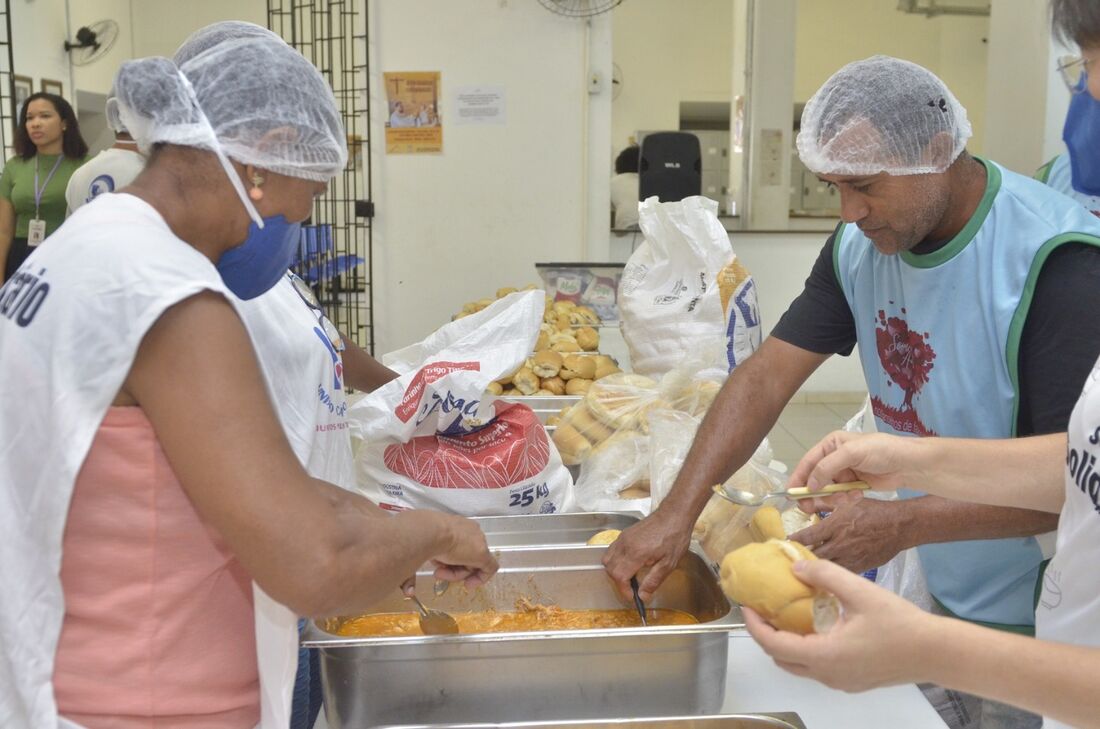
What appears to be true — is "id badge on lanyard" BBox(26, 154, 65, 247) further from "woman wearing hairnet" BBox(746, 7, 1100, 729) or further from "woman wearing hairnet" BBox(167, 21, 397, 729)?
"woman wearing hairnet" BBox(746, 7, 1100, 729)

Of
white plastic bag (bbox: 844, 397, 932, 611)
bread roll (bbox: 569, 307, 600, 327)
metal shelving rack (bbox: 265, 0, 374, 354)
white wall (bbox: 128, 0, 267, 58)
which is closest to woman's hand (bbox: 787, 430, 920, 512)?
white plastic bag (bbox: 844, 397, 932, 611)

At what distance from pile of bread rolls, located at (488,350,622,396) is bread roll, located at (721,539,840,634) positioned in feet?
6.09

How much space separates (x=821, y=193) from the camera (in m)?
9.54

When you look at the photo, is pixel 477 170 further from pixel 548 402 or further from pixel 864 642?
pixel 864 642

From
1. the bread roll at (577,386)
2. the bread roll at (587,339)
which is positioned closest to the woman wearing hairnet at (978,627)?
the bread roll at (577,386)

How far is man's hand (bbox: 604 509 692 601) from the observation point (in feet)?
5.21

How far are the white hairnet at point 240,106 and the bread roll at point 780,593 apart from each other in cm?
66

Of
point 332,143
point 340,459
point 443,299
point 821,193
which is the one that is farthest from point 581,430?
point 821,193

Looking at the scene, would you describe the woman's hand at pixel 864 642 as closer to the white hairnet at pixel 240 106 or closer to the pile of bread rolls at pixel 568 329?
the white hairnet at pixel 240 106

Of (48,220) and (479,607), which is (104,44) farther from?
(479,607)

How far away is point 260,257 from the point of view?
1148 millimetres

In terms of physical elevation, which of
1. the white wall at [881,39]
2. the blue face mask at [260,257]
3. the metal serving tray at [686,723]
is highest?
the white wall at [881,39]

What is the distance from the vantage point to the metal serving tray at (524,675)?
4.12ft

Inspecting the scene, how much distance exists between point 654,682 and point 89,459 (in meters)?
0.75
